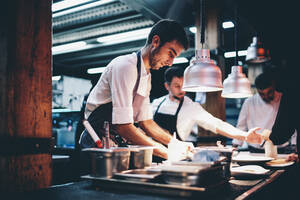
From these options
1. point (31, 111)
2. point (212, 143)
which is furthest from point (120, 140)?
point (212, 143)

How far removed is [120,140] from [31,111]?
77cm

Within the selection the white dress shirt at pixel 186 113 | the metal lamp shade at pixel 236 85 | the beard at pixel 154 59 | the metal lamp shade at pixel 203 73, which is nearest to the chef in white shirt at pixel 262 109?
the white dress shirt at pixel 186 113

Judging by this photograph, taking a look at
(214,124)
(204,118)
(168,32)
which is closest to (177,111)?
(204,118)

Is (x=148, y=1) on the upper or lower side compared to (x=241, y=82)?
upper

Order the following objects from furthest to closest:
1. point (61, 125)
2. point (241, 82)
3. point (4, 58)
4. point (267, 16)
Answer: point (61, 125)
point (267, 16)
point (241, 82)
point (4, 58)

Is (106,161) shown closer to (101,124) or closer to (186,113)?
(101,124)

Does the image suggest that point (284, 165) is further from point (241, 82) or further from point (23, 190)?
point (23, 190)

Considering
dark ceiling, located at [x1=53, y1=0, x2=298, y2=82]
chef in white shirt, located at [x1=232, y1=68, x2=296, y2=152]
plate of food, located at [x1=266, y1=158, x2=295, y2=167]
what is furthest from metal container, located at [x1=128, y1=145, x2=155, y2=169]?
chef in white shirt, located at [x1=232, y1=68, x2=296, y2=152]

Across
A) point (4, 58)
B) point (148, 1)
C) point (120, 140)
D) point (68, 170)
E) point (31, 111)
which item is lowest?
point (68, 170)

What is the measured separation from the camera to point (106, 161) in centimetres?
150

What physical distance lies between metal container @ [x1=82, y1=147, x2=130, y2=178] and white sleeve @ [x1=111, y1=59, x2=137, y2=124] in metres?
0.46

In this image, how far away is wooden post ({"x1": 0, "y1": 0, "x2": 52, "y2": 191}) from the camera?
4.79 feet

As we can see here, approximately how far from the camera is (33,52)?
5.24ft

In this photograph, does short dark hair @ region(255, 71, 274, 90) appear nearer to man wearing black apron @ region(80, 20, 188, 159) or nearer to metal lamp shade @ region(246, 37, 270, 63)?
metal lamp shade @ region(246, 37, 270, 63)
